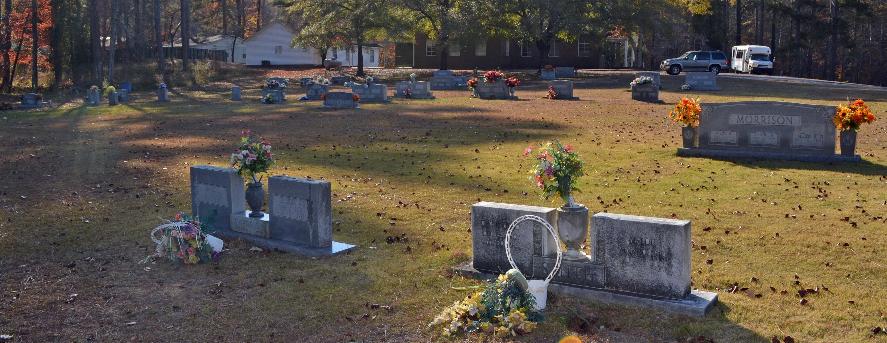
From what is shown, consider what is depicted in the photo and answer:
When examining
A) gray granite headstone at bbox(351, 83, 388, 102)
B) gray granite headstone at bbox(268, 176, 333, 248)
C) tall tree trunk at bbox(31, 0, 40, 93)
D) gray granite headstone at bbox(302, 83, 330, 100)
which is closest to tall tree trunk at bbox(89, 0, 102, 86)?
tall tree trunk at bbox(31, 0, 40, 93)

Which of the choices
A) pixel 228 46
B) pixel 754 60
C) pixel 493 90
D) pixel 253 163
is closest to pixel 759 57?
pixel 754 60

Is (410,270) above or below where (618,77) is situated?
below

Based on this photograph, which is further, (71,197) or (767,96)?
(767,96)

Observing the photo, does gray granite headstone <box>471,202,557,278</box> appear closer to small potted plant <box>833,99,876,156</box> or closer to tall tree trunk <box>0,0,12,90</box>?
small potted plant <box>833,99,876,156</box>

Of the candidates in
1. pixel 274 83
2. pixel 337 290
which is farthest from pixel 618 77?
pixel 337 290

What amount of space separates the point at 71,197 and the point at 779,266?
11169 mm

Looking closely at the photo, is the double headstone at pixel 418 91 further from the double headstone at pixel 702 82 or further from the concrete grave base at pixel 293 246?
the concrete grave base at pixel 293 246

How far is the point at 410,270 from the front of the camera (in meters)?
9.75

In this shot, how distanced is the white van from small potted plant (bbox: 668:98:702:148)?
4295 centimetres

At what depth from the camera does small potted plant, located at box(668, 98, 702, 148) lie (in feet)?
62.4

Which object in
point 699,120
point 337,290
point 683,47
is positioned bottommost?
point 337,290

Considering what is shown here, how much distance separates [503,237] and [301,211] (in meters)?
2.84

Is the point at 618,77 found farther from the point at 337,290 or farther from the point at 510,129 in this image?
the point at 337,290

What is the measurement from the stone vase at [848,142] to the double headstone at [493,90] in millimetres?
21528
